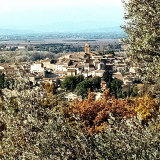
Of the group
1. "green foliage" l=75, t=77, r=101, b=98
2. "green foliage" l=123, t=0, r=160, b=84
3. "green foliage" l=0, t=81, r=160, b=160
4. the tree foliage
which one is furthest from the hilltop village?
"green foliage" l=0, t=81, r=160, b=160

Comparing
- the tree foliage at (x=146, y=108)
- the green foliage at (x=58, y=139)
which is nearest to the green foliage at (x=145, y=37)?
the green foliage at (x=58, y=139)

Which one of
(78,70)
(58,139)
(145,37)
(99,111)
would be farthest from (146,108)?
(78,70)

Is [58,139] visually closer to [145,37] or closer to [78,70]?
[145,37]

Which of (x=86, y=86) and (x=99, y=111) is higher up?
(x=99, y=111)

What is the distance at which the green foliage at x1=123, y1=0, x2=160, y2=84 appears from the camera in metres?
7.00

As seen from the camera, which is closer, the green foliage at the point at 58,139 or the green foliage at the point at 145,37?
the green foliage at the point at 58,139

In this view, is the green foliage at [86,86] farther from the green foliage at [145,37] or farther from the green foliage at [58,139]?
the green foliage at [58,139]

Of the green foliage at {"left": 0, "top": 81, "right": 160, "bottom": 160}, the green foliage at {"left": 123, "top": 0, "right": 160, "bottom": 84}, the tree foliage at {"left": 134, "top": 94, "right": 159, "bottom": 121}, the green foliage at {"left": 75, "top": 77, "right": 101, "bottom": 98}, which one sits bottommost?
the green foliage at {"left": 75, "top": 77, "right": 101, "bottom": 98}

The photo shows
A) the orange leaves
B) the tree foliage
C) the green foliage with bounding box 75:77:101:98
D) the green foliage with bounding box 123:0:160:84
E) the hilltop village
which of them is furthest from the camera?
the hilltop village

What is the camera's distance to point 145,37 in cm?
721

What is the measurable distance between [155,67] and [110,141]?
2634 mm

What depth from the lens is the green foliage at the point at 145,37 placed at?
276 inches

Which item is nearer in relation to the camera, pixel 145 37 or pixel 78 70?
pixel 145 37

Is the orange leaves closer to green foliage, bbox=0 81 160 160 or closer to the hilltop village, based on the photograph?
green foliage, bbox=0 81 160 160
